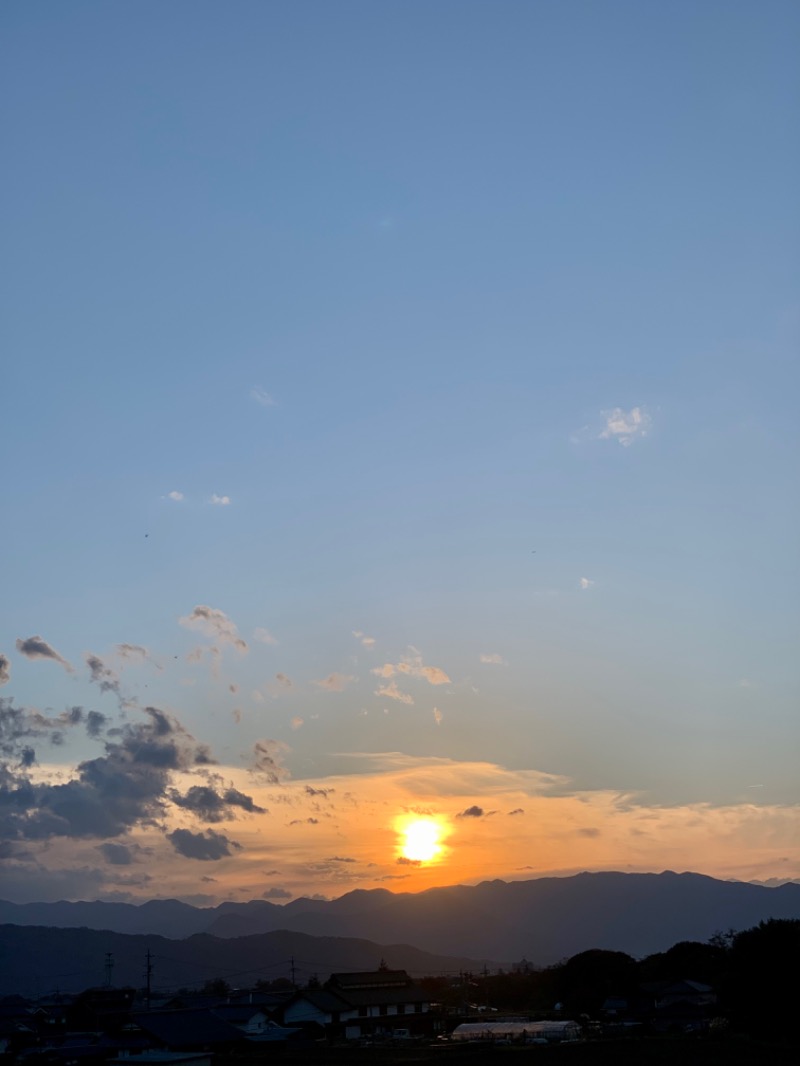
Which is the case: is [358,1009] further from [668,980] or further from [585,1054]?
[585,1054]

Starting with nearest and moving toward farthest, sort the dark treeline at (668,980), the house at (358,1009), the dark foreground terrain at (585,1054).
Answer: the dark foreground terrain at (585,1054) < the dark treeline at (668,980) < the house at (358,1009)

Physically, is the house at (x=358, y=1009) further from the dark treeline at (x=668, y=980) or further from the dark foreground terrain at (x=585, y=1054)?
the dark foreground terrain at (x=585, y=1054)

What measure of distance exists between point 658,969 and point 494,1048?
49861 mm

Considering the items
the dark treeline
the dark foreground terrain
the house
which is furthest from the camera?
the house

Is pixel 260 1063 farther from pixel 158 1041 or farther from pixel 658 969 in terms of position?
pixel 658 969

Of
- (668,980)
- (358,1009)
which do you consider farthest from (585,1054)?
(668,980)

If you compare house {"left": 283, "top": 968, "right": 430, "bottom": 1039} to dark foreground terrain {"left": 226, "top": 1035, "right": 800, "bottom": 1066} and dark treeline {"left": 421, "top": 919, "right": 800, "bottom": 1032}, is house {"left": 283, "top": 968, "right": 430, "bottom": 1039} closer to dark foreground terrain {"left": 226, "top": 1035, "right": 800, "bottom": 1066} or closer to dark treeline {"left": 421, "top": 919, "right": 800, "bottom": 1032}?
dark treeline {"left": 421, "top": 919, "right": 800, "bottom": 1032}

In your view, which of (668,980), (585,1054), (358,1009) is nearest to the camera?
(585,1054)

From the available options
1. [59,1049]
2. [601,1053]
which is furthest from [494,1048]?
[59,1049]

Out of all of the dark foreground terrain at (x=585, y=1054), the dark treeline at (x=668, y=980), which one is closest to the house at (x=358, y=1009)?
the dark treeline at (x=668, y=980)

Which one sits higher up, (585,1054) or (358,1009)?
(585,1054)

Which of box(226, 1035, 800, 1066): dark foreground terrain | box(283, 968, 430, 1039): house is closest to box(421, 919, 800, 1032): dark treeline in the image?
box(226, 1035, 800, 1066): dark foreground terrain

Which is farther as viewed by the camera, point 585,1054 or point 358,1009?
point 358,1009

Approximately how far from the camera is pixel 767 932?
71438mm
